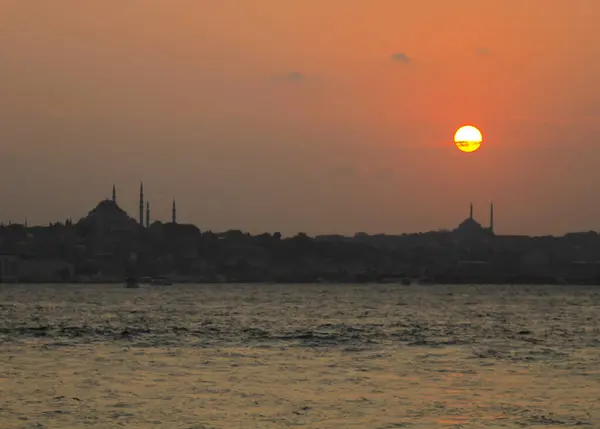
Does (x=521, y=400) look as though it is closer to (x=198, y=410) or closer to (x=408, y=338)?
(x=198, y=410)

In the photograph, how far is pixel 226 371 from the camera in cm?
4469

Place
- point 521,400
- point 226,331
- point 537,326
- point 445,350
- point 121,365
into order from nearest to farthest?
1. point 521,400
2. point 121,365
3. point 445,350
4. point 226,331
5. point 537,326

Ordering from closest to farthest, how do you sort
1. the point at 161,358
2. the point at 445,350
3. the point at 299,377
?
the point at 299,377 < the point at 161,358 < the point at 445,350

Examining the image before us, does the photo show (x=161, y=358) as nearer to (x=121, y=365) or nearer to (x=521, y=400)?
(x=121, y=365)

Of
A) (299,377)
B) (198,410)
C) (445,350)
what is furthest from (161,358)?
(198,410)

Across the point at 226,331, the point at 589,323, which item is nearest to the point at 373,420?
the point at 226,331

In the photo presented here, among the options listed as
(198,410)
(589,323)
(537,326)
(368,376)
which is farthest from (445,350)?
(589,323)

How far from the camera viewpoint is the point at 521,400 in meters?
35.4

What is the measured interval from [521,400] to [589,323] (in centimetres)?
6028

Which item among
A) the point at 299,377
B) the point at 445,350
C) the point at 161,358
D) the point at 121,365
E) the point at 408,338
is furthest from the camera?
the point at 408,338

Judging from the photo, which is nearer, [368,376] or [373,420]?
[373,420]

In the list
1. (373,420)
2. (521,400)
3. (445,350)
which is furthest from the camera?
(445,350)

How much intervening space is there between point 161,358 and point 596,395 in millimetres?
20248

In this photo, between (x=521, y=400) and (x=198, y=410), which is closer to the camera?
(x=198, y=410)
